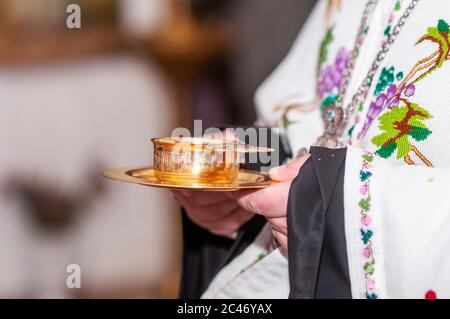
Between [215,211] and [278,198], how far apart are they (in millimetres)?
203

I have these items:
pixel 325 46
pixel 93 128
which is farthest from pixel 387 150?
pixel 93 128

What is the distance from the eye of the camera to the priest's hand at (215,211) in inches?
31.5

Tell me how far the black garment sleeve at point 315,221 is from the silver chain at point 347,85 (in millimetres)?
146

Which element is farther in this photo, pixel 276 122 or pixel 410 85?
pixel 276 122

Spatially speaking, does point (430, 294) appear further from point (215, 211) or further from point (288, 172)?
point (215, 211)

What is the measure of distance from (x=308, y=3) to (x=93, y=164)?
109 cm

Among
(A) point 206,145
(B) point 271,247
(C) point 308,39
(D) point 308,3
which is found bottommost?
(B) point 271,247

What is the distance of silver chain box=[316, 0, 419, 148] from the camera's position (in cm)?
73

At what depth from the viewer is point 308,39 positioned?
96cm

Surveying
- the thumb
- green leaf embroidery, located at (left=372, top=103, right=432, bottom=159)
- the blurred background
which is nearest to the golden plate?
the thumb

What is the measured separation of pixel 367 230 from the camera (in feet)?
1.99

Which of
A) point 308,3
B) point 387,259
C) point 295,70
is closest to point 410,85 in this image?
point 387,259

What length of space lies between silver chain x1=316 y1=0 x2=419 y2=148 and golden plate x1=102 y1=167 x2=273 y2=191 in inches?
4.2

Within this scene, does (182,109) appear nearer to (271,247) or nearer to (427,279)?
(271,247)
